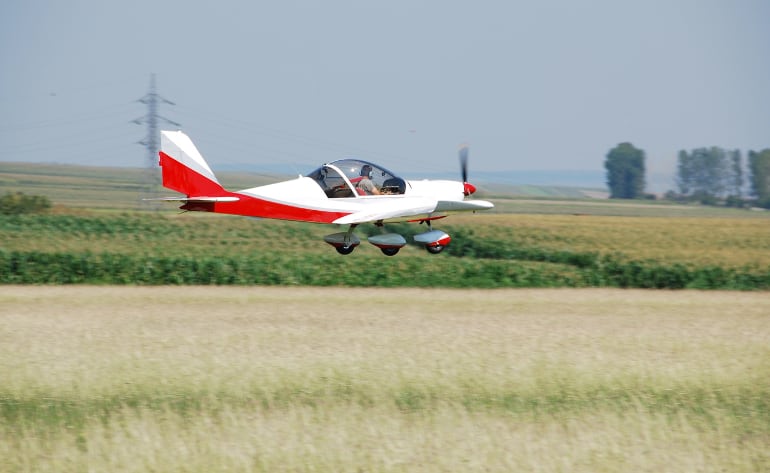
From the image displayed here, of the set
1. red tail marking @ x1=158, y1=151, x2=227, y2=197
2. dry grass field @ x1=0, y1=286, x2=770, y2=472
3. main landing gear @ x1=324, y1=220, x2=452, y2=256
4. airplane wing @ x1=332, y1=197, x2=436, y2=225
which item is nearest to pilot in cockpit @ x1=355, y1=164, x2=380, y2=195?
airplane wing @ x1=332, y1=197, x2=436, y2=225

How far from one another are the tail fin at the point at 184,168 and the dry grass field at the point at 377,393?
21.2 feet

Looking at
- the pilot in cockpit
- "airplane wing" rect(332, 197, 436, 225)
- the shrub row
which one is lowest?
the shrub row

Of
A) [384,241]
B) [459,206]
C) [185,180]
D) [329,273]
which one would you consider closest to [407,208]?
[384,241]

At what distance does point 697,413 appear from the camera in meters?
21.6

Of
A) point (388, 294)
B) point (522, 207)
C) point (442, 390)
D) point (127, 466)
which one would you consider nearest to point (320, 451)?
point (127, 466)

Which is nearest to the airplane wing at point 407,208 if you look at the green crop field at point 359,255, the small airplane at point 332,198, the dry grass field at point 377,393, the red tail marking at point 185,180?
the small airplane at point 332,198

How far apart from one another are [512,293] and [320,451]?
1283 inches

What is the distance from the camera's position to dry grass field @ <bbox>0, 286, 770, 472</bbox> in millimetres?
18281

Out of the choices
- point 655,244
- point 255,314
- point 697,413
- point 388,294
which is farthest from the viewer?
point 655,244

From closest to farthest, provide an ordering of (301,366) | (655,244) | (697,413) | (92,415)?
(92,415)
(697,413)
(301,366)
(655,244)

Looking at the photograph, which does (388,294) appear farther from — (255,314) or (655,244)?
(655,244)

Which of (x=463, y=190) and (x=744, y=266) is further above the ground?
(x=463, y=190)

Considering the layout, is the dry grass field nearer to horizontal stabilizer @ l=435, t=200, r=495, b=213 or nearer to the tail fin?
the tail fin

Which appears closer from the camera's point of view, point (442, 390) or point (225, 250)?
point (442, 390)
